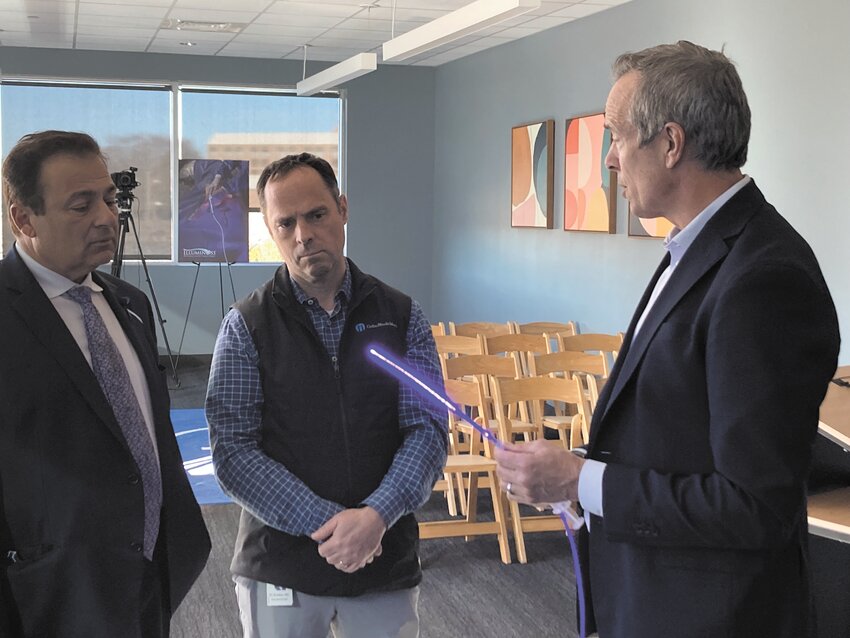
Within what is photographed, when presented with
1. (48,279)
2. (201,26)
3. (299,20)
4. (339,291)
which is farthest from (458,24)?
(48,279)

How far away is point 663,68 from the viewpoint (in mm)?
1396

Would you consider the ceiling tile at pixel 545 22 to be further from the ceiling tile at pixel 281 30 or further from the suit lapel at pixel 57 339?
the suit lapel at pixel 57 339

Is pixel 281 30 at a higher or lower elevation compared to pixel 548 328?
higher

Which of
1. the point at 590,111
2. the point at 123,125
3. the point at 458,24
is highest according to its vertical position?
the point at 458,24

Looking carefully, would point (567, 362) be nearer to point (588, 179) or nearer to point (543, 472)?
point (588, 179)

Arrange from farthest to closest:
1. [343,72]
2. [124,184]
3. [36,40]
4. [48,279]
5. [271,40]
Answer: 1. [36,40]
2. [271,40]
3. [343,72]
4. [124,184]
5. [48,279]

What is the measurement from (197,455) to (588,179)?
3.96 meters

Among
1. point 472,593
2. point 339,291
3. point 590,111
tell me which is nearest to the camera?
point 339,291

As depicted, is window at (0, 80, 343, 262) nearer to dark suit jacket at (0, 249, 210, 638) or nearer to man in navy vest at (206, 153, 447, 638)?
man in navy vest at (206, 153, 447, 638)

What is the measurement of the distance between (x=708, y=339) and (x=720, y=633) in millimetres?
421

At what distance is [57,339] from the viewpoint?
5.51 feet

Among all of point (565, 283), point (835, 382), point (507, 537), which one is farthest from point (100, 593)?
point (565, 283)

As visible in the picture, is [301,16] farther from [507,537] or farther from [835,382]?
[835,382]

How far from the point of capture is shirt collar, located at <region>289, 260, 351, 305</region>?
2.01 meters
